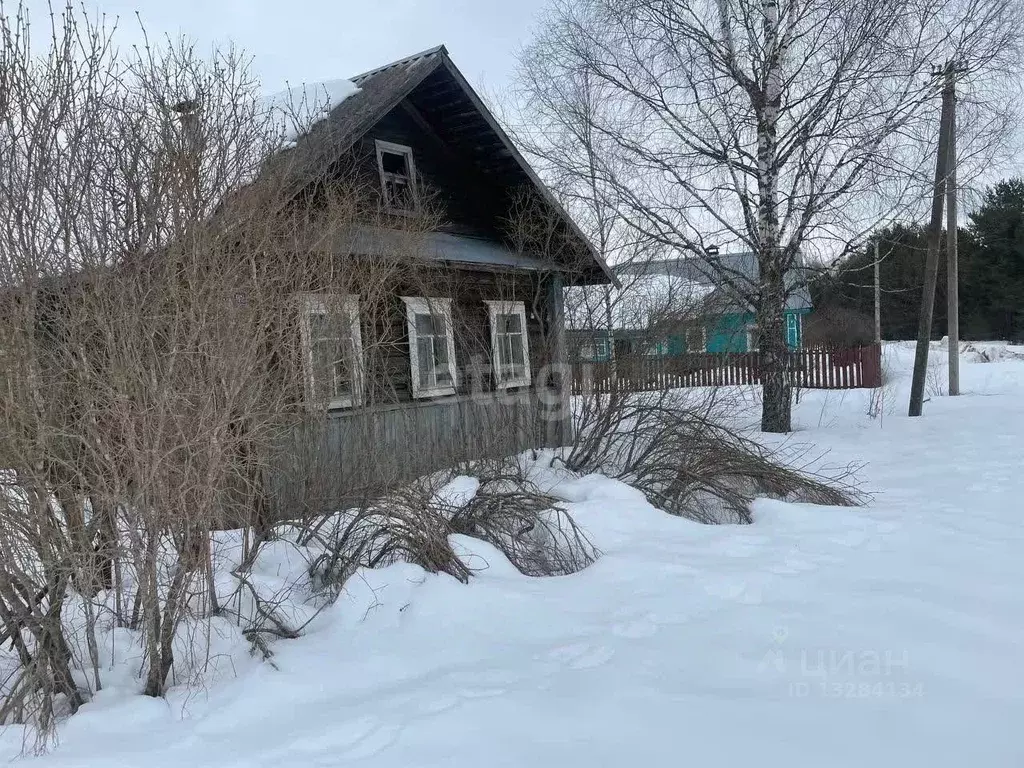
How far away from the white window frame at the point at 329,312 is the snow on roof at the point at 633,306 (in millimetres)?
2854

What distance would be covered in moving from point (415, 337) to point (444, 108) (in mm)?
3260

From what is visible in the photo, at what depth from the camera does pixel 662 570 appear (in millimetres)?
4797

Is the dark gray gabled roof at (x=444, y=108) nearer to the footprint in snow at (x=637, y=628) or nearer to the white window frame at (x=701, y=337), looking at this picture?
the white window frame at (x=701, y=337)

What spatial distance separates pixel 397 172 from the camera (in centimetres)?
996

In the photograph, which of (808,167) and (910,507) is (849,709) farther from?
(808,167)

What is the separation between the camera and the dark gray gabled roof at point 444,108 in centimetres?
806

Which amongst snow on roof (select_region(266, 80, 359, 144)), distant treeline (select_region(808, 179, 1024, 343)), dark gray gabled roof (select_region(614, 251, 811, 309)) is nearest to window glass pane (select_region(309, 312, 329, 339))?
snow on roof (select_region(266, 80, 359, 144))

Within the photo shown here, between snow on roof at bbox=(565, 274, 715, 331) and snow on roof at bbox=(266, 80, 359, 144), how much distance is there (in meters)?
3.29

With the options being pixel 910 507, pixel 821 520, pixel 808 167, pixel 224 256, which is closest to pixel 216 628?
pixel 224 256

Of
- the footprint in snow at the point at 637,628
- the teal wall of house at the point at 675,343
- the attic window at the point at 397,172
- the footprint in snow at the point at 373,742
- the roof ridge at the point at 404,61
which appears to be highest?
the roof ridge at the point at 404,61

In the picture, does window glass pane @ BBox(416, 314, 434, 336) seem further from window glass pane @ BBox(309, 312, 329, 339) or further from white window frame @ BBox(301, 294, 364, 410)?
window glass pane @ BBox(309, 312, 329, 339)

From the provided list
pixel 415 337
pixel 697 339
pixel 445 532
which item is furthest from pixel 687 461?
pixel 415 337

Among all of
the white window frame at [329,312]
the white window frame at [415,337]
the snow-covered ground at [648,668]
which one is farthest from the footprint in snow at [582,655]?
the white window frame at [415,337]

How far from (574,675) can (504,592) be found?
1.05 m
